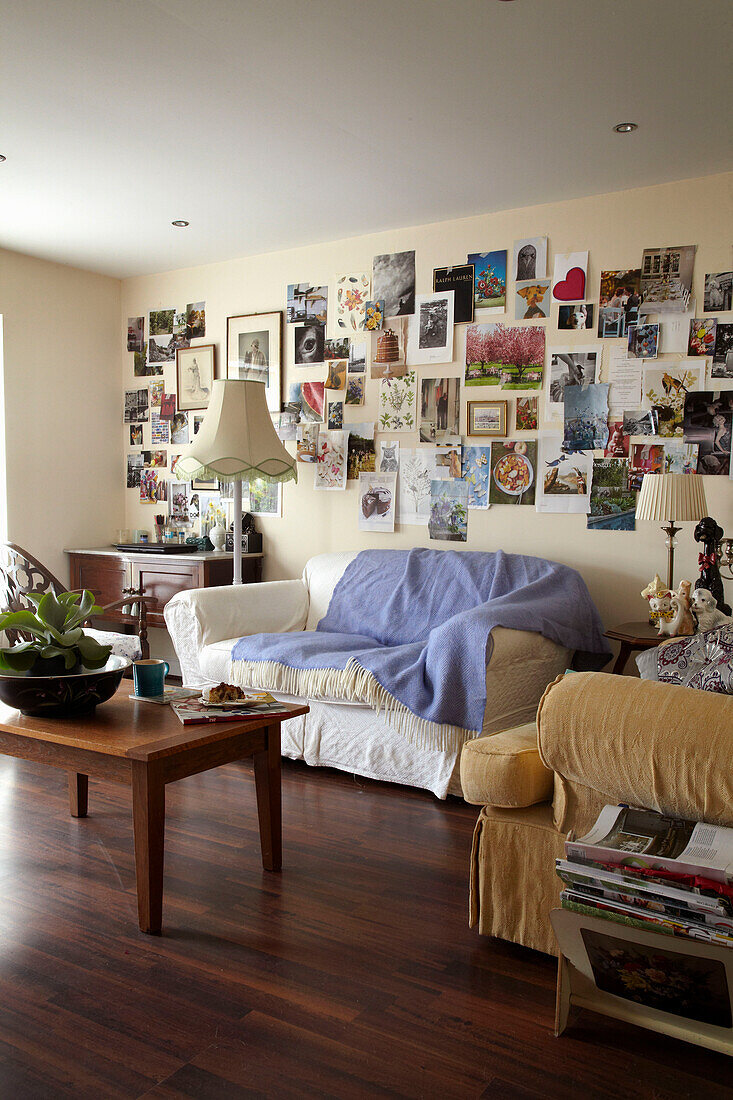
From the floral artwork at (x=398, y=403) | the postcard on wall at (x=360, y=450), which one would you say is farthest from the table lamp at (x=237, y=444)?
the floral artwork at (x=398, y=403)

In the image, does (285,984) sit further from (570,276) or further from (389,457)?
(570,276)

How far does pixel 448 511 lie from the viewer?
4.27 meters

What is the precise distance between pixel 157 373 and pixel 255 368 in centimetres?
81

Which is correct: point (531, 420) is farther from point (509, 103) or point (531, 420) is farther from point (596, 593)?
point (509, 103)

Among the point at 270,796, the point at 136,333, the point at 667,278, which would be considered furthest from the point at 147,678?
the point at 136,333

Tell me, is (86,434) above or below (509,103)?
below

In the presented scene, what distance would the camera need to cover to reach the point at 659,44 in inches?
102

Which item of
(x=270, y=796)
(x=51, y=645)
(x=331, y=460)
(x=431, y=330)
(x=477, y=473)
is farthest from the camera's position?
(x=331, y=460)

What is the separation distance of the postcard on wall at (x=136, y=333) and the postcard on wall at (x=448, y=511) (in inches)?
90.0

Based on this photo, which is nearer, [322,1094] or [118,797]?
[322,1094]

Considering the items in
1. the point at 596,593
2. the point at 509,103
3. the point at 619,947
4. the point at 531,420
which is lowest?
the point at 619,947

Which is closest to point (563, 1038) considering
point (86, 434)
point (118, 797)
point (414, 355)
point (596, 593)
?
point (118, 797)

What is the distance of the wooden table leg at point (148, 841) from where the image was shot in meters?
2.10

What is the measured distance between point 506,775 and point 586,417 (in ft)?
7.46
